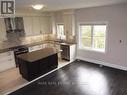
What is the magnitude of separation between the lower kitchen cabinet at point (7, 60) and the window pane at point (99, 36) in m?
3.94

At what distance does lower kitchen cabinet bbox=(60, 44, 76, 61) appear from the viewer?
228 inches

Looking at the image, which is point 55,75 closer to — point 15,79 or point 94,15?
point 15,79

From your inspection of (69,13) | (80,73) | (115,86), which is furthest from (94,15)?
(115,86)

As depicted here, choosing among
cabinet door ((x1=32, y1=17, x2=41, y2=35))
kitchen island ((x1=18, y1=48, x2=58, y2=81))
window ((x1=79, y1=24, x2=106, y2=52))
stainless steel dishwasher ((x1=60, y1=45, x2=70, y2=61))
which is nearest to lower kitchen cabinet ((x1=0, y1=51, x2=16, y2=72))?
kitchen island ((x1=18, y1=48, x2=58, y2=81))

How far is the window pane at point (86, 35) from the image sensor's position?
573 cm

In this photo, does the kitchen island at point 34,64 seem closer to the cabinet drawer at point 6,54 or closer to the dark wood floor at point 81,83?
the dark wood floor at point 81,83

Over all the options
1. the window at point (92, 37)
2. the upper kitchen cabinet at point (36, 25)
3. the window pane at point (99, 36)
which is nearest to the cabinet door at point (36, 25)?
the upper kitchen cabinet at point (36, 25)

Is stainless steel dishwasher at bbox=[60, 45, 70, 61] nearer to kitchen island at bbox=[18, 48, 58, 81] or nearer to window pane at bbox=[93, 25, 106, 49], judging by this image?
kitchen island at bbox=[18, 48, 58, 81]

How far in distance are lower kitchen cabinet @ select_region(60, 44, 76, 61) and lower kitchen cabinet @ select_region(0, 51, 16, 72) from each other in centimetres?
248

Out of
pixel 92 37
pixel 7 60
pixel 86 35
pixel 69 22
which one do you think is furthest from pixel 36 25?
pixel 92 37

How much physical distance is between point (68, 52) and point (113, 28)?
237 cm

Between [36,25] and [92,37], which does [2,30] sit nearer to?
[36,25]

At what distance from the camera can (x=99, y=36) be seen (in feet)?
17.7

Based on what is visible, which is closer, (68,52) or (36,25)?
(68,52)
